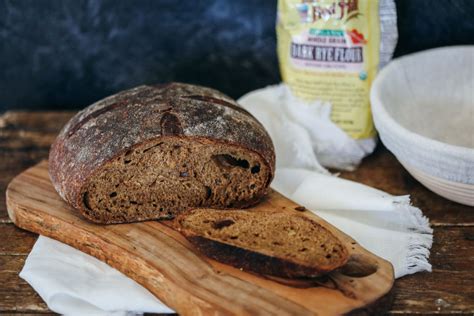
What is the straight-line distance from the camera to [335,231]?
1.72 metres

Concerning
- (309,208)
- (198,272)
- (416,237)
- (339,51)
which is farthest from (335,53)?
(198,272)

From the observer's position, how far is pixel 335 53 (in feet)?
6.97

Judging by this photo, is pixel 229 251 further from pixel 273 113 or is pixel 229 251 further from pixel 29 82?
pixel 29 82

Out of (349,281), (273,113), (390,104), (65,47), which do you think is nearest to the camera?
(349,281)

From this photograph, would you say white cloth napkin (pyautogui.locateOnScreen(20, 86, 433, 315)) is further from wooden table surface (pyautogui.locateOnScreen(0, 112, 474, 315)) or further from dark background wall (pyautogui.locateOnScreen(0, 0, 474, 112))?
dark background wall (pyautogui.locateOnScreen(0, 0, 474, 112))

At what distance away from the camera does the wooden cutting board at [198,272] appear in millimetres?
1462

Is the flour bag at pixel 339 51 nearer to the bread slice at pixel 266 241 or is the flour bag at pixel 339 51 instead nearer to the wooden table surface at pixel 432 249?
the wooden table surface at pixel 432 249

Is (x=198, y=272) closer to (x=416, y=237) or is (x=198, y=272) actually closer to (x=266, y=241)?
(x=266, y=241)

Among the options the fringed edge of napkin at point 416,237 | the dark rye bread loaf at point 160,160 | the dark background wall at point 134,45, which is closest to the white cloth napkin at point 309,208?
the fringed edge of napkin at point 416,237

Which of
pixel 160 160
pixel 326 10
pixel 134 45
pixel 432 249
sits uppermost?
pixel 326 10

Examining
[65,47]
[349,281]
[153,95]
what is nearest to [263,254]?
[349,281]

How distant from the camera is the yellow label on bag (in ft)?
6.83

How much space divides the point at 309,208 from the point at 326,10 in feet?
2.08

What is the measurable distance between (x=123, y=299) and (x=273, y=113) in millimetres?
935
